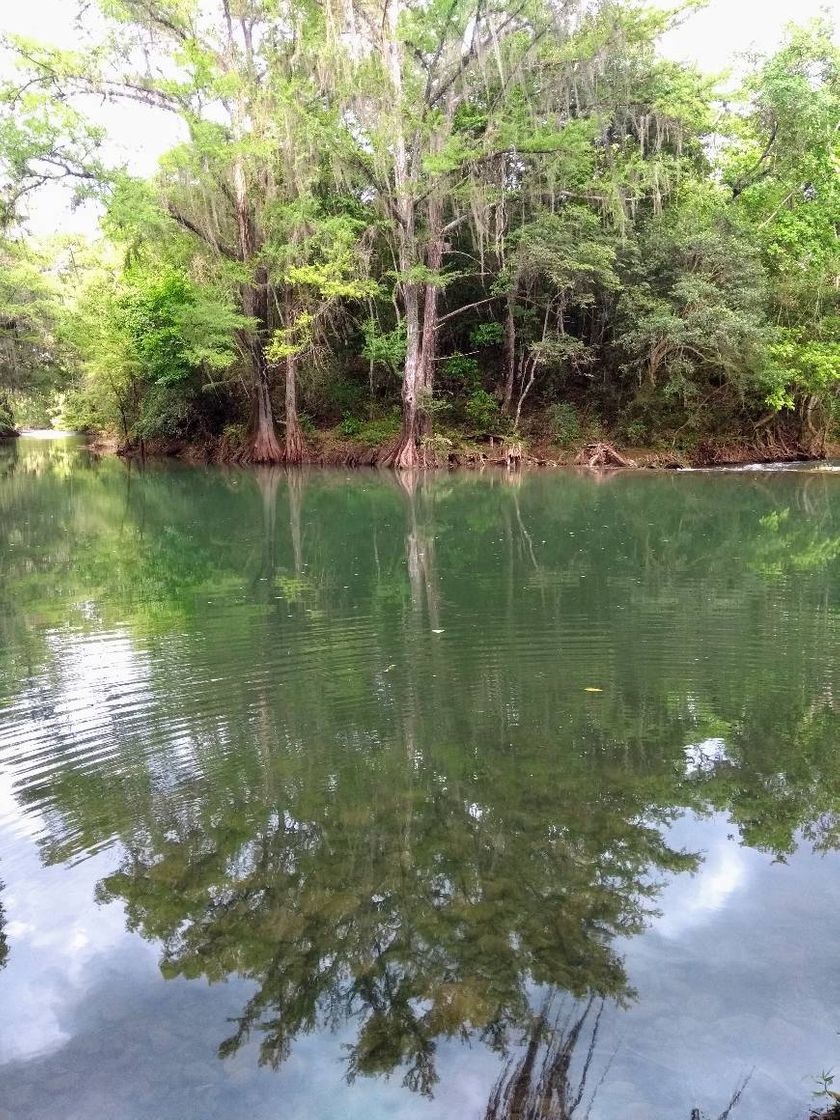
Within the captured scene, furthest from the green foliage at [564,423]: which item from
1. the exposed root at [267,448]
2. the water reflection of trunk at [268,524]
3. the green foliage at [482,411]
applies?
the exposed root at [267,448]

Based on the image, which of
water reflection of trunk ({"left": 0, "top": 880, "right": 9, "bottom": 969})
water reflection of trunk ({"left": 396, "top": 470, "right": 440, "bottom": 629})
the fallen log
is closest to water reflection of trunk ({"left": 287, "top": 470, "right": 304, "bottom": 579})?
water reflection of trunk ({"left": 396, "top": 470, "right": 440, "bottom": 629})

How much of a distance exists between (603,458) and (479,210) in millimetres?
8275

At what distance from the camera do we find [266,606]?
29.3ft

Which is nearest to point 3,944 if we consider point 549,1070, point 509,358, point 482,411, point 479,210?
point 549,1070

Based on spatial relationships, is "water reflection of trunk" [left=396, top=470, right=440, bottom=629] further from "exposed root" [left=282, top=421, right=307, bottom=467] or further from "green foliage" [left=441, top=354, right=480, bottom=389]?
"green foliage" [left=441, top=354, right=480, bottom=389]

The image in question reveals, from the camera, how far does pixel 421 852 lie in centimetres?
389

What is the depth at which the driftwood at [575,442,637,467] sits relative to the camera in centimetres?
2556

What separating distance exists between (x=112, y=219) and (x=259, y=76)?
7.01 metres

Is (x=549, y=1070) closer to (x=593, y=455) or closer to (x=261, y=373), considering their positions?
(x=593, y=455)

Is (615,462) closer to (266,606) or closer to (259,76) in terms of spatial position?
(259,76)

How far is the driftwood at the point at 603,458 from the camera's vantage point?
2556cm

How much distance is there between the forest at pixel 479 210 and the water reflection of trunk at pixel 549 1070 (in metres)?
21.8

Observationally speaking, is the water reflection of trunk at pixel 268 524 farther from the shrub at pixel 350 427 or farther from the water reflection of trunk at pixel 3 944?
the water reflection of trunk at pixel 3 944

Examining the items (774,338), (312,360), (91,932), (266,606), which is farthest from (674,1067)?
(312,360)
